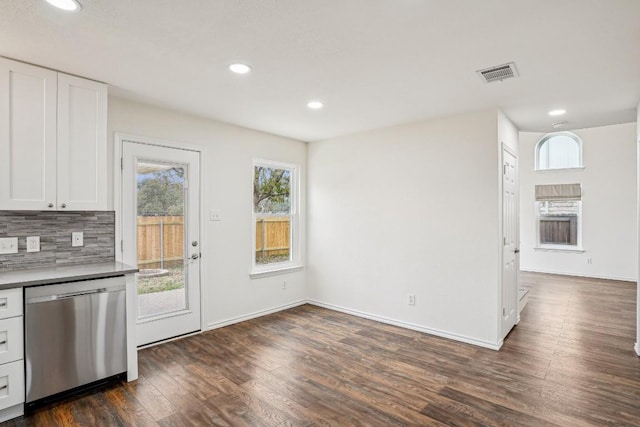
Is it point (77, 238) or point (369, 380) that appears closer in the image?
point (369, 380)

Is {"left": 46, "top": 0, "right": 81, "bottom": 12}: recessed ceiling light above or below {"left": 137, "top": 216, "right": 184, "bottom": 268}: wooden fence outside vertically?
above

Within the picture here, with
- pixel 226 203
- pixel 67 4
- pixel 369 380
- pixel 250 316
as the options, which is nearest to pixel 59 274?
pixel 67 4

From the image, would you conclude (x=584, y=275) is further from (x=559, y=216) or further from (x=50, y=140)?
(x=50, y=140)

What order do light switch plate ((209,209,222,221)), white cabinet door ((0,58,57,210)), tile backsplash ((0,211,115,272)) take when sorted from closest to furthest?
white cabinet door ((0,58,57,210)) → tile backsplash ((0,211,115,272)) → light switch plate ((209,209,222,221))

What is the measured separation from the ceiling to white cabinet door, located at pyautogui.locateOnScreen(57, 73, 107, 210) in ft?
0.54

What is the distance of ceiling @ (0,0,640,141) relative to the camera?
186 cm

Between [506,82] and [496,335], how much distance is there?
2.40m

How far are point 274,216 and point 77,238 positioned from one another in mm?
2407

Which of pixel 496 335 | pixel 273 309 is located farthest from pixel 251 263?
pixel 496 335

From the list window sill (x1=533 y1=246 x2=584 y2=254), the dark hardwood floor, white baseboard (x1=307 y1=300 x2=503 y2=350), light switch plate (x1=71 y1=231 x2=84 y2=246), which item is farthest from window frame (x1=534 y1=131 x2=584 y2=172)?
light switch plate (x1=71 y1=231 x2=84 y2=246)

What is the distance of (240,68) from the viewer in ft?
8.54

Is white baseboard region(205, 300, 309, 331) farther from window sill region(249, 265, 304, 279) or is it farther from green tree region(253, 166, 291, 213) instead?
green tree region(253, 166, 291, 213)

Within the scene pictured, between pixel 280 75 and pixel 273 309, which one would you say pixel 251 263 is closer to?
pixel 273 309

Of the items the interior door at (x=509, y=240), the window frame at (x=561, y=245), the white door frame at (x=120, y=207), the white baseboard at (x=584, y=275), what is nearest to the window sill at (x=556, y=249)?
the window frame at (x=561, y=245)
